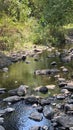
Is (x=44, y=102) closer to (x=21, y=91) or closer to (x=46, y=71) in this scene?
(x=21, y=91)

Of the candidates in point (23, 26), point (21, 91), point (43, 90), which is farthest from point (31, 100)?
point (23, 26)

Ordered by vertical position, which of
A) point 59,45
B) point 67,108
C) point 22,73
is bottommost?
point 59,45

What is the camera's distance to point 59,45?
39594mm

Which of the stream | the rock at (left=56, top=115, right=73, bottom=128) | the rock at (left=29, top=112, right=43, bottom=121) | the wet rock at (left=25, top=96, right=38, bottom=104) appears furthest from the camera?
the wet rock at (left=25, top=96, right=38, bottom=104)

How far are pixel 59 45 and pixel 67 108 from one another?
84.5 feet

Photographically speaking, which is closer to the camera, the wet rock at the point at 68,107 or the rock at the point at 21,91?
the wet rock at the point at 68,107

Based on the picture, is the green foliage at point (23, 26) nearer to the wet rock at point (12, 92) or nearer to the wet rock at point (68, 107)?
the wet rock at point (12, 92)

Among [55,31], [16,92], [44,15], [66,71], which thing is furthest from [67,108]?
[55,31]

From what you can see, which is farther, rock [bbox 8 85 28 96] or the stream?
rock [bbox 8 85 28 96]

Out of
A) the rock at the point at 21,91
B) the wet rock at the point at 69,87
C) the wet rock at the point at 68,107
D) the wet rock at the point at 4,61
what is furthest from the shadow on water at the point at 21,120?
the wet rock at the point at 4,61

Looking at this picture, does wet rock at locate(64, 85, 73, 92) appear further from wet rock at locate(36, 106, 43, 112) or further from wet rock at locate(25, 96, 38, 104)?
wet rock at locate(36, 106, 43, 112)

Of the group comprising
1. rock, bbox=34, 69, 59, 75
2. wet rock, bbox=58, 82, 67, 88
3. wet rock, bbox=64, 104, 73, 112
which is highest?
wet rock, bbox=64, 104, 73, 112

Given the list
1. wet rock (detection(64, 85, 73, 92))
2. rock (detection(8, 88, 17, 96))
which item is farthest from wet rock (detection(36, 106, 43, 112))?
wet rock (detection(64, 85, 73, 92))

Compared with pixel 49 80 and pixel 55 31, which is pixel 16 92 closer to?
pixel 49 80
